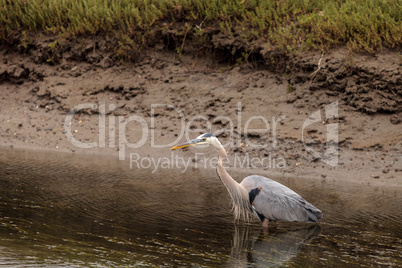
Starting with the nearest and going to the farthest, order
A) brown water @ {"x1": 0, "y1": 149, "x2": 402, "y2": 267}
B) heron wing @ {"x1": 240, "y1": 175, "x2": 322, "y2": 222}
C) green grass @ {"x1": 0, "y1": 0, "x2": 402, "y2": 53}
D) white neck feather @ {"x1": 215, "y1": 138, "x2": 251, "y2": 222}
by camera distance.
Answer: brown water @ {"x1": 0, "y1": 149, "x2": 402, "y2": 267} < heron wing @ {"x1": 240, "y1": 175, "x2": 322, "y2": 222} < white neck feather @ {"x1": 215, "y1": 138, "x2": 251, "y2": 222} < green grass @ {"x1": 0, "y1": 0, "x2": 402, "y2": 53}

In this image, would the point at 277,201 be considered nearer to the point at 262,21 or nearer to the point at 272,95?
the point at 272,95

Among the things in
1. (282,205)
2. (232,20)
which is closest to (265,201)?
(282,205)

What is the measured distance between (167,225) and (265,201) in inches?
60.0

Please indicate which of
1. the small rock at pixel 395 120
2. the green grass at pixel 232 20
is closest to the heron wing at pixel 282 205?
the small rock at pixel 395 120

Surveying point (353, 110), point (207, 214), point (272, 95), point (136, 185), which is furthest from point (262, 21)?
point (207, 214)

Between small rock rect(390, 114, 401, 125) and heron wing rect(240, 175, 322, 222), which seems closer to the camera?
heron wing rect(240, 175, 322, 222)

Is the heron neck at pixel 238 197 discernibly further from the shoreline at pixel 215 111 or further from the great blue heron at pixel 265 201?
the shoreline at pixel 215 111

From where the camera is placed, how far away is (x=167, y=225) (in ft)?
19.1

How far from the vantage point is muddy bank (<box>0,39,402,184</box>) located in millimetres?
9383

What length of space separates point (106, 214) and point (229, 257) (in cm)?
187

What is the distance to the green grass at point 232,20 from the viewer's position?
1035cm

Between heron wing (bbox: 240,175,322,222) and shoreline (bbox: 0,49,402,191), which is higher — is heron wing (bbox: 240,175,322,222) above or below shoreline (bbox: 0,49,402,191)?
below

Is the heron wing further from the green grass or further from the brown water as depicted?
the green grass

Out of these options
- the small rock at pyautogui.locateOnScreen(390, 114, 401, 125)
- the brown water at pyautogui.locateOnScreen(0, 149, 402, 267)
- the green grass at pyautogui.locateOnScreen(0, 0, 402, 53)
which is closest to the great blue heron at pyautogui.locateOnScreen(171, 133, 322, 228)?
the brown water at pyautogui.locateOnScreen(0, 149, 402, 267)
